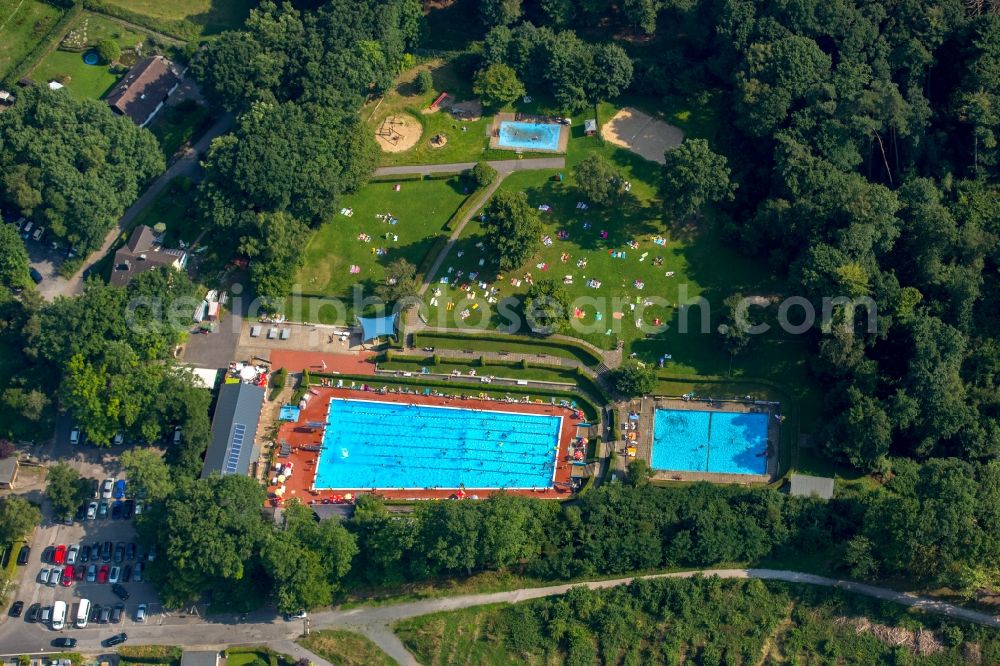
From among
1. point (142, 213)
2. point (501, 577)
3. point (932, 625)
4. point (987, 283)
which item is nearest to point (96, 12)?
point (142, 213)

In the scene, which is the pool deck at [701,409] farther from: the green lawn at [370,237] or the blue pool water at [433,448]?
the green lawn at [370,237]

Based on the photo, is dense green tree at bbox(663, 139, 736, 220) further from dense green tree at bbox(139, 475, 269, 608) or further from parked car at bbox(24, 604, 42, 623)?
parked car at bbox(24, 604, 42, 623)

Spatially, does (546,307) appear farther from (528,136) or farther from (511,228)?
(528,136)

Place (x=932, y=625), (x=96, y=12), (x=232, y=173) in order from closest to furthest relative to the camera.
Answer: (x=932, y=625) < (x=232, y=173) < (x=96, y=12)

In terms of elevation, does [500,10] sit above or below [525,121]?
above

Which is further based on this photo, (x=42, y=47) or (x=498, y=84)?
(x=42, y=47)

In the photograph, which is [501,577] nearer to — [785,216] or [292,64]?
[785,216]

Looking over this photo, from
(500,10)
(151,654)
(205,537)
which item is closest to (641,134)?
(500,10)

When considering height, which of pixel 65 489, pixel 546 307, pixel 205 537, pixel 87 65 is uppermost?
pixel 87 65
